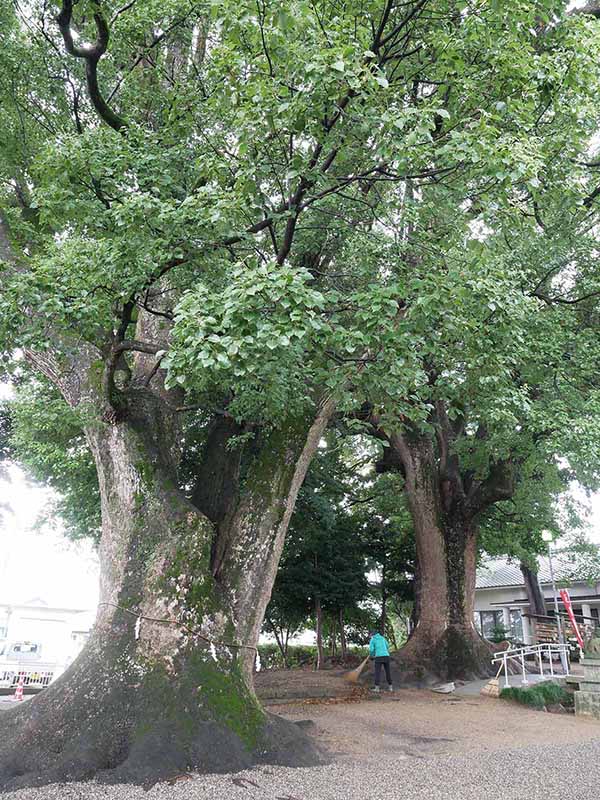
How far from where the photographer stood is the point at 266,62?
500cm

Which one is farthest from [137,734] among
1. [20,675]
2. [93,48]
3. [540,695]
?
[20,675]

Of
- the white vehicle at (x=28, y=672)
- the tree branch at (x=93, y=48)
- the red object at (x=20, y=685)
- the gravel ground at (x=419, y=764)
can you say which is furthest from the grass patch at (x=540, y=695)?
the tree branch at (x=93, y=48)

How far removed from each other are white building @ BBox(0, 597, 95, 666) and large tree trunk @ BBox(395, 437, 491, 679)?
707 inches

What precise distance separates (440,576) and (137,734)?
29.1ft

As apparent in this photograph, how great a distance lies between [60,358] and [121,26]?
14.3 ft

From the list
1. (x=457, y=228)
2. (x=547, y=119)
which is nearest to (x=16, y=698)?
(x=457, y=228)

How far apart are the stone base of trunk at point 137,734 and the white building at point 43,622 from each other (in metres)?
21.9

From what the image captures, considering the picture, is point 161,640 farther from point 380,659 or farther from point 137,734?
point 380,659

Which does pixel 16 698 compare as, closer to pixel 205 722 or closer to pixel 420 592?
pixel 205 722

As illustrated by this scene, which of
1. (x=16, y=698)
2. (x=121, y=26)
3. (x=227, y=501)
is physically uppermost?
(x=121, y=26)

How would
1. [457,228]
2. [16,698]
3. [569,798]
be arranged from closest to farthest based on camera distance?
1. [569,798]
2. [457,228]
3. [16,698]

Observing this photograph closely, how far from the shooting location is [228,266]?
612 cm

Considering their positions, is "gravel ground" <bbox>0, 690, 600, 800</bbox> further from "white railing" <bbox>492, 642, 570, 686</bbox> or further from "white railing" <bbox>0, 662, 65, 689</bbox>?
"white railing" <bbox>0, 662, 65, 689</bbox>

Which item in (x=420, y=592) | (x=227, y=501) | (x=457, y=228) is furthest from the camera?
(x=420, y=592)
